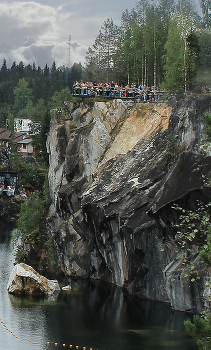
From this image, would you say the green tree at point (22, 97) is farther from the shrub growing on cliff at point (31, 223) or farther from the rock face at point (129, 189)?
the shrub growing on cliff at point (31, 223)

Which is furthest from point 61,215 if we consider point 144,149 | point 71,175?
point 144,149

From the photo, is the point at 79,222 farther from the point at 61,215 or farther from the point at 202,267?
the point at 202,267

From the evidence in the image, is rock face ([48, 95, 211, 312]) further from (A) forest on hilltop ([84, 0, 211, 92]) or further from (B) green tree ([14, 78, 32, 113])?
(B) green tree ([14, 78, 32, 113])

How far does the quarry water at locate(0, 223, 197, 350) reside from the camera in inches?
Answer: 1735

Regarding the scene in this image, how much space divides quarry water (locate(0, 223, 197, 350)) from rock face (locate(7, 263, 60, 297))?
1030mm

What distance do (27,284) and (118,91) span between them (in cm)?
2517

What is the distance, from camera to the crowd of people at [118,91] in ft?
222

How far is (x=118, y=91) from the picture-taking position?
71.1 metres

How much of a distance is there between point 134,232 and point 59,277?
14.6m

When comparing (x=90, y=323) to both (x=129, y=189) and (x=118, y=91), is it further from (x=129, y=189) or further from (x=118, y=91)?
(x=118, y=91)

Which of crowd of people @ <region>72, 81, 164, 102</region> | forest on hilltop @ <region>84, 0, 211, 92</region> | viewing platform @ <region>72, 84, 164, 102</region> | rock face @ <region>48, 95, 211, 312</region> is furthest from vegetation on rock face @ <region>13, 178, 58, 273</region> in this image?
forest on hilltop @ <region>84, 0, 211, 92</region>

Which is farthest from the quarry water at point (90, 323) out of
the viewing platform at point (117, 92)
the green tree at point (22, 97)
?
the green tree at point (22, 97)

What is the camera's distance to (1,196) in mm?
118125

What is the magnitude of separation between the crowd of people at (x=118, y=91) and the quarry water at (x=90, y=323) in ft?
70.3
